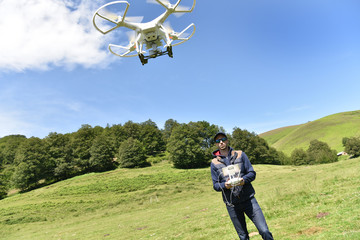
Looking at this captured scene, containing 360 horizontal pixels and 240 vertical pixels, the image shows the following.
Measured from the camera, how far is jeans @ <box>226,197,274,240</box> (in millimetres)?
4494

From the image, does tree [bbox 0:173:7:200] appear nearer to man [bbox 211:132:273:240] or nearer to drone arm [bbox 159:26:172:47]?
drone arm [bbox 159:26:172:47]

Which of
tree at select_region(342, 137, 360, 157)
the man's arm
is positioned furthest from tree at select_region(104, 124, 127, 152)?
tree at select_region(342, 137, 360, 157)

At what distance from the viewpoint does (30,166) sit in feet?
220

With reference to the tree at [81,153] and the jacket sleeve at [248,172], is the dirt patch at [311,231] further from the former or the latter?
the tree at [81,153]

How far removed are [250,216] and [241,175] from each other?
2.94ft

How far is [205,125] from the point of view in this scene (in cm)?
9069

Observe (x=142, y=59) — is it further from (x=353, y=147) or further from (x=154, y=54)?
(x=353, y=147)

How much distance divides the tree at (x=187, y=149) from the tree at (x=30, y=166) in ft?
140

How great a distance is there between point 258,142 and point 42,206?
244 ft

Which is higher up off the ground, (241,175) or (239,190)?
(241,175)

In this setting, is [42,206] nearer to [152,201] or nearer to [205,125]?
[152,201]

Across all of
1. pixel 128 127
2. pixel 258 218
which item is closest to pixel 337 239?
pixel 258 218

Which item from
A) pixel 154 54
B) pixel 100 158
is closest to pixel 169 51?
pixel 154 54

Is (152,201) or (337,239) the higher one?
(337,239)
